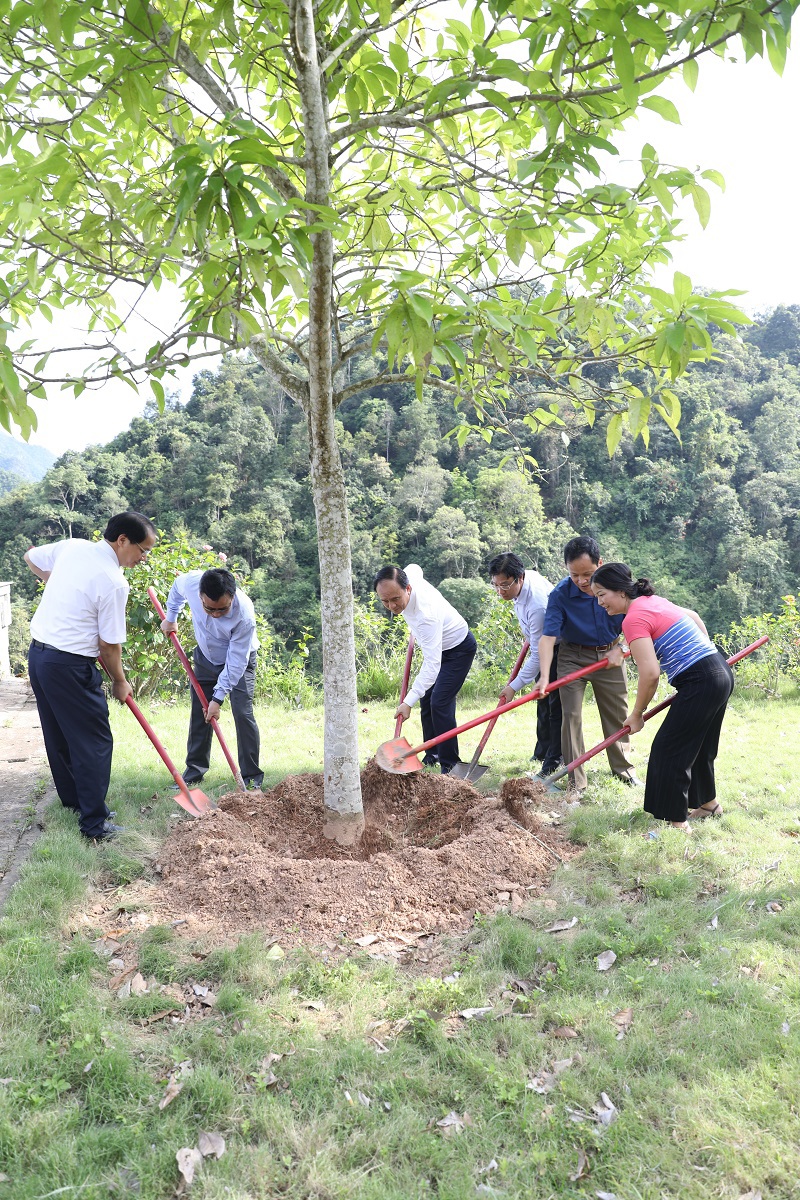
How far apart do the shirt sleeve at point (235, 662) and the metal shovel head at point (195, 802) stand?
60 cm

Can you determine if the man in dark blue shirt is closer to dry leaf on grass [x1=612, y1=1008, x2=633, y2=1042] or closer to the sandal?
the sandal

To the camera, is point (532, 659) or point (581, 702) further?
point (532, 659)

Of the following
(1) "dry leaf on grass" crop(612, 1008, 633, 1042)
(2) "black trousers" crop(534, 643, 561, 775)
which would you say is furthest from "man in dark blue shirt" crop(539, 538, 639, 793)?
(1) "dry leaf on grass" crop(612, 1008, 633, 1042)

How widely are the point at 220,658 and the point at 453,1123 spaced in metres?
3.44

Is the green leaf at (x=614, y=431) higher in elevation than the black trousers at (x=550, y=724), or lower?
higher

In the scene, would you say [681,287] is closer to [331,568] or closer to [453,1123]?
[331,568]

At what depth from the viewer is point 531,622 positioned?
5.44 meters

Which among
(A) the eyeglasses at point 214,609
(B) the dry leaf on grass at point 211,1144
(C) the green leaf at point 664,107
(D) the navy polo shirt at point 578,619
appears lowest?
(B) the dry leaf on grass at point 211,1144

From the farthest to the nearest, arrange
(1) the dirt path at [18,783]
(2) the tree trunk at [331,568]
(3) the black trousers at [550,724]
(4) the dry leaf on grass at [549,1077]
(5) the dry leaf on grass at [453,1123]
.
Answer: (3) the black trousers at [550,724], (1) the dirt path at [18,783], (2) the tree trunk at [331,568], (4) the dry leaf on grass at [549,1077], (5) the dry leaf on grass at [453,1123]

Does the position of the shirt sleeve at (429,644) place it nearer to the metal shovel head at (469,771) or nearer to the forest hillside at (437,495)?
the metal shovel head at (469,771)

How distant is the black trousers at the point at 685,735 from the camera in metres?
4.19

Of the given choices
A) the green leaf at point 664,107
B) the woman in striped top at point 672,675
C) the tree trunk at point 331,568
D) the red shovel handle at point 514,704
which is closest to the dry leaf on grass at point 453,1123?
the tree trunk at point 331,568

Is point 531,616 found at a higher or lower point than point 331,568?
A: lower

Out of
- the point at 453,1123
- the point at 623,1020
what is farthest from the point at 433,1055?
the point at 623,1020
